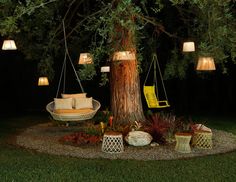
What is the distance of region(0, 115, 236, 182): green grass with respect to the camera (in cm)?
538

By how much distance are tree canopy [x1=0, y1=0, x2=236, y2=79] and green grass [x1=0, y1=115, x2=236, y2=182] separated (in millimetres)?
1485

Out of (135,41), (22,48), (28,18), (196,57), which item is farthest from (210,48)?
(22,48)

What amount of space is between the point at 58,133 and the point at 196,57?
391 cm

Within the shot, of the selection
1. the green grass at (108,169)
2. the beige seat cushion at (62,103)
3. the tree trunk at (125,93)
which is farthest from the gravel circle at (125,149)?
the tree trunk at (125,93)

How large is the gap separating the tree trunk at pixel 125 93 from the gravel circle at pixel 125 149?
1.30m

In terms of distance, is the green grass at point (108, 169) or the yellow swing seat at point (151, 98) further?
the yellow swing seat at point (151, 98)

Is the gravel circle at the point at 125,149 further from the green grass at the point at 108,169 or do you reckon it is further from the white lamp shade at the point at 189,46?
the white lamp shade at the point at 189,46

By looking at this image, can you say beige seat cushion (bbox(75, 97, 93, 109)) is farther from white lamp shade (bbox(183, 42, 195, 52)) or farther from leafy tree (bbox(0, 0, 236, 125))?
white lamp shade (bbox(183, 42, 195, 52))

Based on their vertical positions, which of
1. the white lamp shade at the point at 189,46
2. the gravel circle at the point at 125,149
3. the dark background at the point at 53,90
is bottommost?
the gravel circle at the point at 125,149

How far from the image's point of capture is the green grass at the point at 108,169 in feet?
17.6

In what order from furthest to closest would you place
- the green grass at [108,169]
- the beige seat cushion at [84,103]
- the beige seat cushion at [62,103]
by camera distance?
the beige seat cushion at [84,103]
the beige seat cushion at [62,103]
the green grass at [108,169]

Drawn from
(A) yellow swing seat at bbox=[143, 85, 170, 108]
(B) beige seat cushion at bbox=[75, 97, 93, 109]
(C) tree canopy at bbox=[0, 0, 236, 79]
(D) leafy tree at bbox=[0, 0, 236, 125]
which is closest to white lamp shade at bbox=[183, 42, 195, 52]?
(D) leafy tree at bbox=[0, 0, 236, 125]

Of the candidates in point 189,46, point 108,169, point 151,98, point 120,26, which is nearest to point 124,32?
point 120,26

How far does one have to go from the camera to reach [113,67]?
8.93 meters
